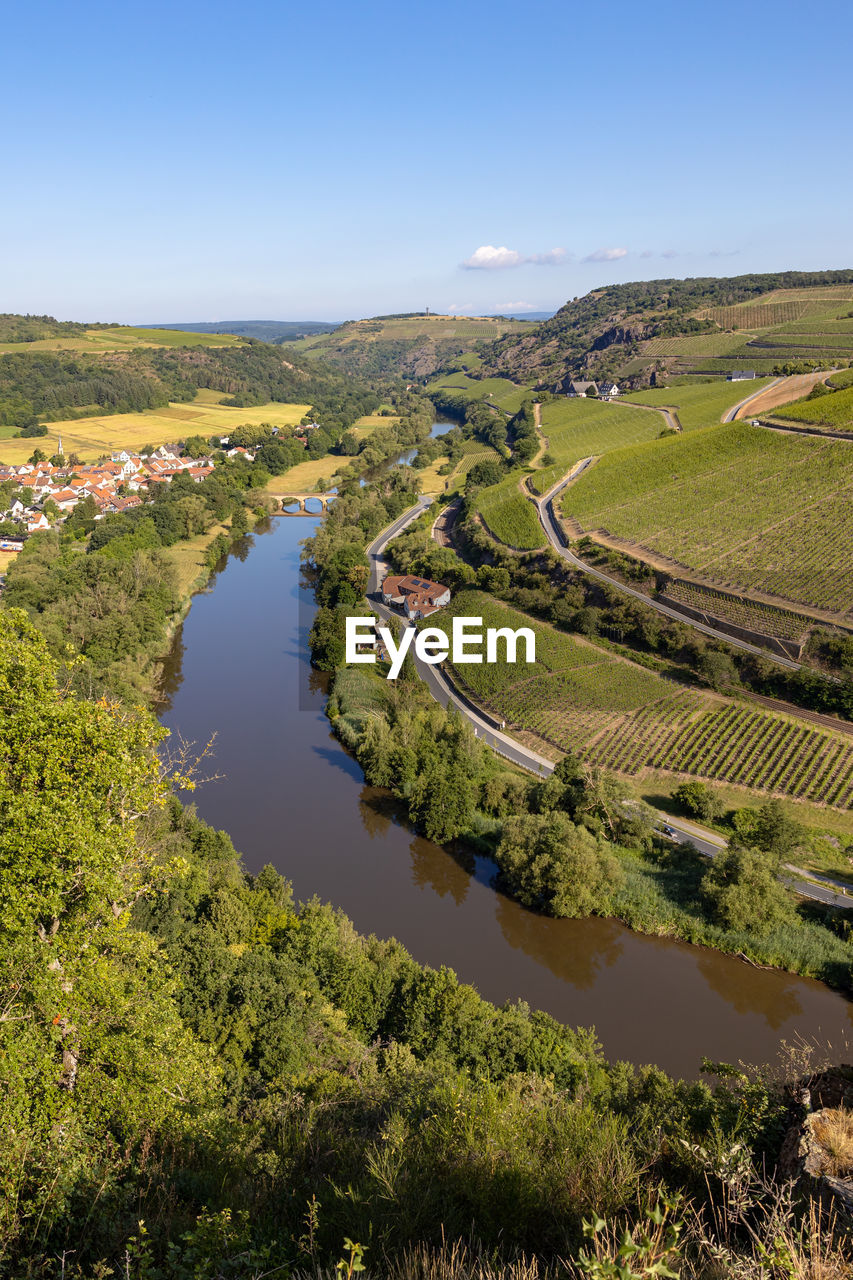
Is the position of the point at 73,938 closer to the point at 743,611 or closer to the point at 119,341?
the point at 743,611

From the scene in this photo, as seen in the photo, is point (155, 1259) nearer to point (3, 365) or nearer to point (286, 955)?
point (286, 955)

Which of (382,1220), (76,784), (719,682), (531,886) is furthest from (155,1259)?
(719,682)

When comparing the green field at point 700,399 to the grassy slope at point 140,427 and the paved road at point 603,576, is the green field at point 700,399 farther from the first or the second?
the grassy slope at point 140,427

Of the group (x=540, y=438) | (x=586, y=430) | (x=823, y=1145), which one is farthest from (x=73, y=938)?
(x=540, y=438)

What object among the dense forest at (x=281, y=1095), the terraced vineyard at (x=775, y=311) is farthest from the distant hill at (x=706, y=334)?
the dense forest at (x=281, y=1095)

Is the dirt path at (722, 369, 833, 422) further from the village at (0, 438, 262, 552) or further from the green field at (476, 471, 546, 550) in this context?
the village at (0, 438, 262, 552)
